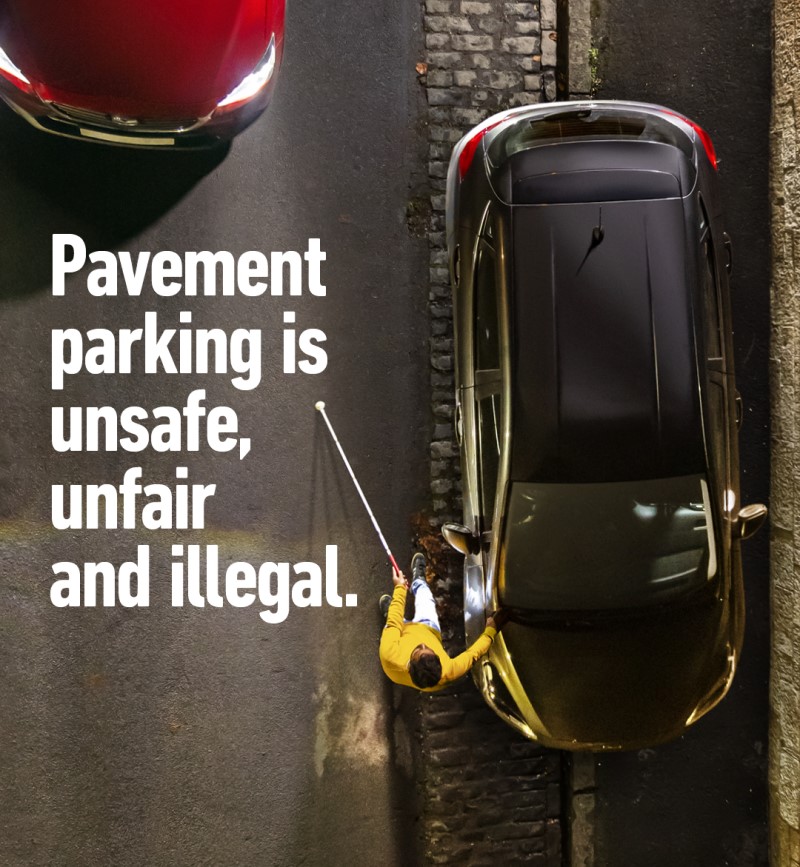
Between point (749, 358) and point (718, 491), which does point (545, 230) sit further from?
point (749, 358)

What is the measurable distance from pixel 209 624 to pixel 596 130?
3399mm

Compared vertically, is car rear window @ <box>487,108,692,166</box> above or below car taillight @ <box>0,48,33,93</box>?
below

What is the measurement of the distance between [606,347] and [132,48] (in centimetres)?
261

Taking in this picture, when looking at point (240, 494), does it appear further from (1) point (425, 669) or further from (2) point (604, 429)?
(2) point (604, 429)

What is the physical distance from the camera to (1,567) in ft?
13.1

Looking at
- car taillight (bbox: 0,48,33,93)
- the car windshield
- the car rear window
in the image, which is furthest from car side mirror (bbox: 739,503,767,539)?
car taillight (bbox: 0,48,33,93)

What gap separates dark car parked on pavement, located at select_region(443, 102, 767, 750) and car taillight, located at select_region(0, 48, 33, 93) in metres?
2.29

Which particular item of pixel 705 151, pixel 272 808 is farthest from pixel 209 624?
pixel 705 151

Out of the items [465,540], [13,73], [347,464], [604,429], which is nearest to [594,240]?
[604,429]

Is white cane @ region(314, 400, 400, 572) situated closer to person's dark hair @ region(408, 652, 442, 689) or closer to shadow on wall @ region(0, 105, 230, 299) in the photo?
person's dark hair @ region(408, 652, 442, 689)

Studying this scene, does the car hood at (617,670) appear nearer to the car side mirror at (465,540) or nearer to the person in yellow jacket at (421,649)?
the person in yellow jacket at (421,649)

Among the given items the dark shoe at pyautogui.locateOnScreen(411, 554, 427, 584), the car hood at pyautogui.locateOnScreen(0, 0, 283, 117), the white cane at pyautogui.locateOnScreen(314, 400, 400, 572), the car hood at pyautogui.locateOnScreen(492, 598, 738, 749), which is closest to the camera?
the car hood at pyautogui.locateOnScreen(0, 0, 283, 117)

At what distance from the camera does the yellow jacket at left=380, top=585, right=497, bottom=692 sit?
3277 mm

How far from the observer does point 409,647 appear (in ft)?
10.9
